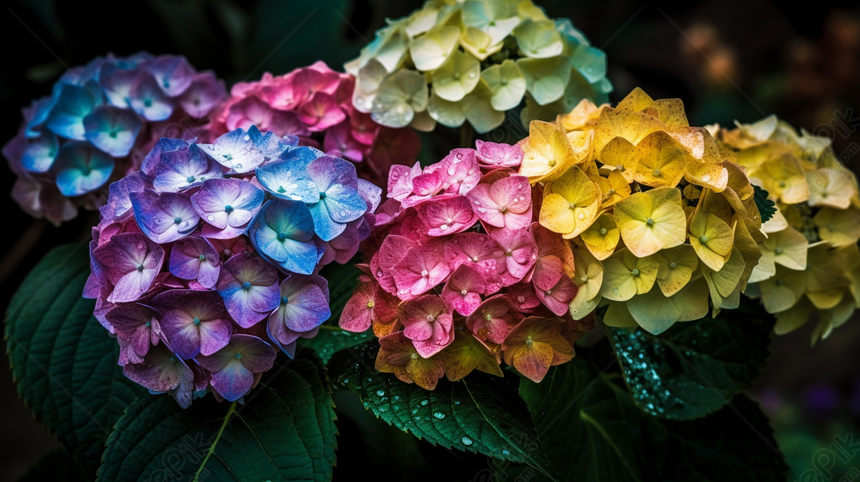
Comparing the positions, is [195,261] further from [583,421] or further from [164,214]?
[583,421]

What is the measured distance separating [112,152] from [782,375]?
293 centimetres

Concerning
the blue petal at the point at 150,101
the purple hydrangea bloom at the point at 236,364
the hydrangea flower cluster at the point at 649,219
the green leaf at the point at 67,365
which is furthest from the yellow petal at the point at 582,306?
the blue petal at the point at 150,101

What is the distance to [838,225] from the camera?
0.83 m

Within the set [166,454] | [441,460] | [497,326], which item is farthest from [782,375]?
[166,454]

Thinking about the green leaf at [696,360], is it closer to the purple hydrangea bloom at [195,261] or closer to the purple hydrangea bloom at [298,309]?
the purple hydrangea bloom at [298,309]

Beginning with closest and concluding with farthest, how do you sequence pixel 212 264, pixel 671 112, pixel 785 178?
pixel 212 264 → pixel 671 112 → pixel 785 178

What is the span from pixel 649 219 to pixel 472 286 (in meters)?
0.19

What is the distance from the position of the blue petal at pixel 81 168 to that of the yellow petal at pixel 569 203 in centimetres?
65

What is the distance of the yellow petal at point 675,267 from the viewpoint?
627 mm

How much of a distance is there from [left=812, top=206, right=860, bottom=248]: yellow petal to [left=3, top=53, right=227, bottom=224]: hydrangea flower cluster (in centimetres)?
89

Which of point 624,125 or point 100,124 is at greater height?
point 100,124

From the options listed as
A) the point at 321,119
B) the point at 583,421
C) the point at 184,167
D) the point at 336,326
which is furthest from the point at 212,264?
the point at 583,421

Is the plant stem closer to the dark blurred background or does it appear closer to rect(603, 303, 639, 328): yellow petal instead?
the dark blurred background

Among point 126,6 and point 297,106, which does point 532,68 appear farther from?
point 126,6
